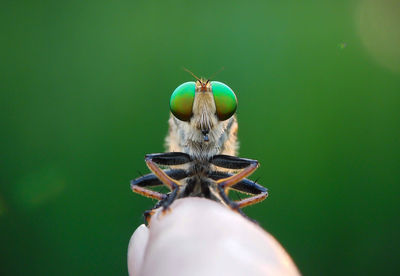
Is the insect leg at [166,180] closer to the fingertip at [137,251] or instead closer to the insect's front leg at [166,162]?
the insect's front leg at [166,162]

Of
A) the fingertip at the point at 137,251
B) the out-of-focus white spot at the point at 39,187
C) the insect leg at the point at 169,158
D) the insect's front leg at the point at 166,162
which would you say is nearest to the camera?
the fingertip at the point at 137,251

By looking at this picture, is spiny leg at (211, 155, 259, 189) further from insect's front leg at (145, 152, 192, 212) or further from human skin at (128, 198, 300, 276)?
human skin at (128, 198, 300, 276)

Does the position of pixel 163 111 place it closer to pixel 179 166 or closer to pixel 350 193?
pixel 350 193

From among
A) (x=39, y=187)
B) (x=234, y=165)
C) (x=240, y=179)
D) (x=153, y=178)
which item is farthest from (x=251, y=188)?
(x=39, y=187)

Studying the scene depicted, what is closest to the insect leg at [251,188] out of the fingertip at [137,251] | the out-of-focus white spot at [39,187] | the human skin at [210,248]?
the fingertip at [137,251]

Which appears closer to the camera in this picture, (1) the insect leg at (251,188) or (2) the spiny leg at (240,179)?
(2) the spiny leg at (240,179)

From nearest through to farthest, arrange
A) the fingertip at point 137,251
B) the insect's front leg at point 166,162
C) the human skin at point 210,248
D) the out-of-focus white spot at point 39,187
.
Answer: the human skin at point 210,248 < the fingertip at point 137,251 < the insect's front leg at point 166,162 < the out-of-focus white spot at point 39,187

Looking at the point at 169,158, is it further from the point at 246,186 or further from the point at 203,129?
the point at 246,186

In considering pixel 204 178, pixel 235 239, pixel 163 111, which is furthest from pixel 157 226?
pixel 163 111

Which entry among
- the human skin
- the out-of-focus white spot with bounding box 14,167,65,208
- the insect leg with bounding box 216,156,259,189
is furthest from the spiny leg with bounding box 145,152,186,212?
the out-of-focus white spot with bounding box 14,167,65,208
